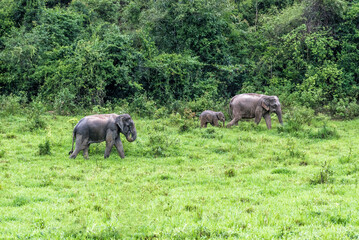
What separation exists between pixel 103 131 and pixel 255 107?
870 cm

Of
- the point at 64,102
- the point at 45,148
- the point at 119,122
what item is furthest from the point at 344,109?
the point at 45,148

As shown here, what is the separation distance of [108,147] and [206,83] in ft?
42.9

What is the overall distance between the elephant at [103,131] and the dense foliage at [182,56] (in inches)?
373

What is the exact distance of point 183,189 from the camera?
349 inches

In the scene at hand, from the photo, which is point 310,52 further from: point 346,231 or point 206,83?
point 346,231

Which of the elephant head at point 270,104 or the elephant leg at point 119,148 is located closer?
the elephant leg at point 119,148

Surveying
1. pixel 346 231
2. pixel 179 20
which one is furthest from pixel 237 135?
pixel 179 20

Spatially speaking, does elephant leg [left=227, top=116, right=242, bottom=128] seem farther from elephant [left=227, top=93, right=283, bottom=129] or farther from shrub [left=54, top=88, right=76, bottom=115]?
shrub [left=54, top=88, right=76, bottom=115]

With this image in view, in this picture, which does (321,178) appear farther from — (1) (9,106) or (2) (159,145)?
(1) (9,106)

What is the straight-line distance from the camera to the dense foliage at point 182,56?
22.6 m

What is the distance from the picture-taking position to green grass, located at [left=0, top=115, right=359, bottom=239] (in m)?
6.09

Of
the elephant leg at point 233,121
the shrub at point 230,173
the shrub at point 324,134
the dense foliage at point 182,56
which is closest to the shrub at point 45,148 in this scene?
the shrub at point 230,173

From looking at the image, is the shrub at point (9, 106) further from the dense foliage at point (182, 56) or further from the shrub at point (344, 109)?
the shrub at point (344, 109)

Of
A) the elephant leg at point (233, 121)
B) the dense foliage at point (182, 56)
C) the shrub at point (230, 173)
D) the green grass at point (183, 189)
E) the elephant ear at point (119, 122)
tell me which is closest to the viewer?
the green grass at point (183, 189)
